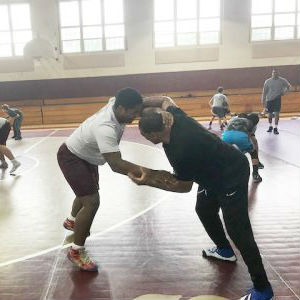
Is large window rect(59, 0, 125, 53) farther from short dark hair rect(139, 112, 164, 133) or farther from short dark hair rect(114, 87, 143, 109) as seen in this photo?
short dark hair rect(139, 112, 164, 133)

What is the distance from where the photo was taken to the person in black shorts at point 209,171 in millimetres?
2361

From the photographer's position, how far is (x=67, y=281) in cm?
310

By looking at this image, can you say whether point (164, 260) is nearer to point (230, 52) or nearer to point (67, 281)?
point (67, 281)

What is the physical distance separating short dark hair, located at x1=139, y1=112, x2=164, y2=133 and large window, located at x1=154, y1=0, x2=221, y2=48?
1774 centimetres

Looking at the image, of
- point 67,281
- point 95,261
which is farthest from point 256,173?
point 67,281

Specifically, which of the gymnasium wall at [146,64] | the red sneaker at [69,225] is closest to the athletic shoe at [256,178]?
the red sneaker at [69,225]

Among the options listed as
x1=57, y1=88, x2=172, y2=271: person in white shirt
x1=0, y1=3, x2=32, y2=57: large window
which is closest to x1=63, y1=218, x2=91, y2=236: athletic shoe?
x1=57, y1=88, x2=172, y2=271: person in white shirt

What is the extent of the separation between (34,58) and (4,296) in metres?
17.9

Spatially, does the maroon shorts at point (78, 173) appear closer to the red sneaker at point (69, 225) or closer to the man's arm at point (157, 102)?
the man's arm at point (157, 102)

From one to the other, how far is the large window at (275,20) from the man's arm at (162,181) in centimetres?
1821

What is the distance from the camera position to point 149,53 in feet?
63.1

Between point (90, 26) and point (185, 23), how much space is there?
16.7 ft

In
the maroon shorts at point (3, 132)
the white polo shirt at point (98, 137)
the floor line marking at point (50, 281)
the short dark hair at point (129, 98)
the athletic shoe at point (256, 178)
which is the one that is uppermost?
the short dark hair at point (129, 98)

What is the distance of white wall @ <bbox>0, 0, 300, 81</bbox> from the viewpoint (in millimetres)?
18922
